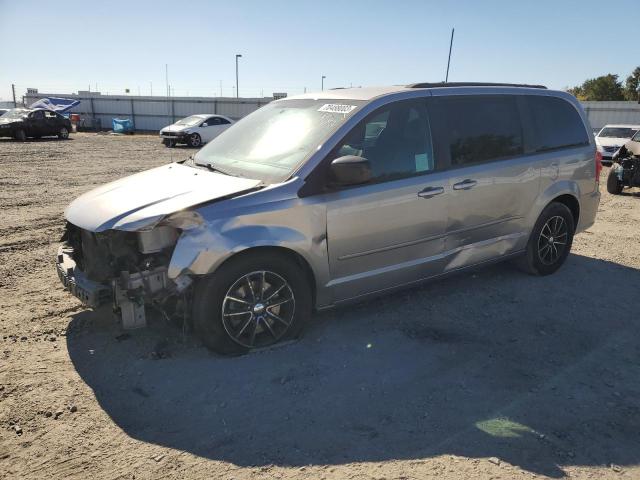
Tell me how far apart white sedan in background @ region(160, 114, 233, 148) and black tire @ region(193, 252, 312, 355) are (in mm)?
20744

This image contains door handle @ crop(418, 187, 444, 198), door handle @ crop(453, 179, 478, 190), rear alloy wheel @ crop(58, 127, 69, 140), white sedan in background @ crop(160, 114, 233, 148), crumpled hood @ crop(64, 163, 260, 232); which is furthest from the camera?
rear alloy wheel @ crop(58, 127, 69, 140)

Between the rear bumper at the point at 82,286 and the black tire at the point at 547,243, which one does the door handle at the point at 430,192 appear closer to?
the black tire at the point at 547,243

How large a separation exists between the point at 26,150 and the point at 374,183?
18840 mm

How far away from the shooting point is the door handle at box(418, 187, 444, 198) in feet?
13.9

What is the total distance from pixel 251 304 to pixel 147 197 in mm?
1073

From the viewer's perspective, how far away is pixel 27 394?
3266mm

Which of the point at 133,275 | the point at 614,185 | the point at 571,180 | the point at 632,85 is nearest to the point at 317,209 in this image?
the point at 133,275

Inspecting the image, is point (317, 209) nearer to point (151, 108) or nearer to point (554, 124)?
point (554, 124)

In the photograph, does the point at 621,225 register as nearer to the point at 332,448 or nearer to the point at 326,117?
the point at 326,117

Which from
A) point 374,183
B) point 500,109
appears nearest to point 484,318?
point 374,183

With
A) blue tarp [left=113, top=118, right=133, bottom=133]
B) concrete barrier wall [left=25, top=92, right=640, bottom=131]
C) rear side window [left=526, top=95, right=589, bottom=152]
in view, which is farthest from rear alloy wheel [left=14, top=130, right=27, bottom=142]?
rear side window [left=526, top=95, right=589, bottom=152]

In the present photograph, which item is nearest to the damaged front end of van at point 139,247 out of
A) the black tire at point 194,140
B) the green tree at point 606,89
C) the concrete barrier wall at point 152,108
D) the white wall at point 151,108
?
the black tire at point 194,140

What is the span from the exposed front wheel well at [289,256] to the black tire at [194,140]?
834 inches

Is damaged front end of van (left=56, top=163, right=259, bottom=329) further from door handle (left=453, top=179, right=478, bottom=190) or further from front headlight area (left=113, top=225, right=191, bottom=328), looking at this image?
door handle (left=453, top=179, right=478, bottom=190)
